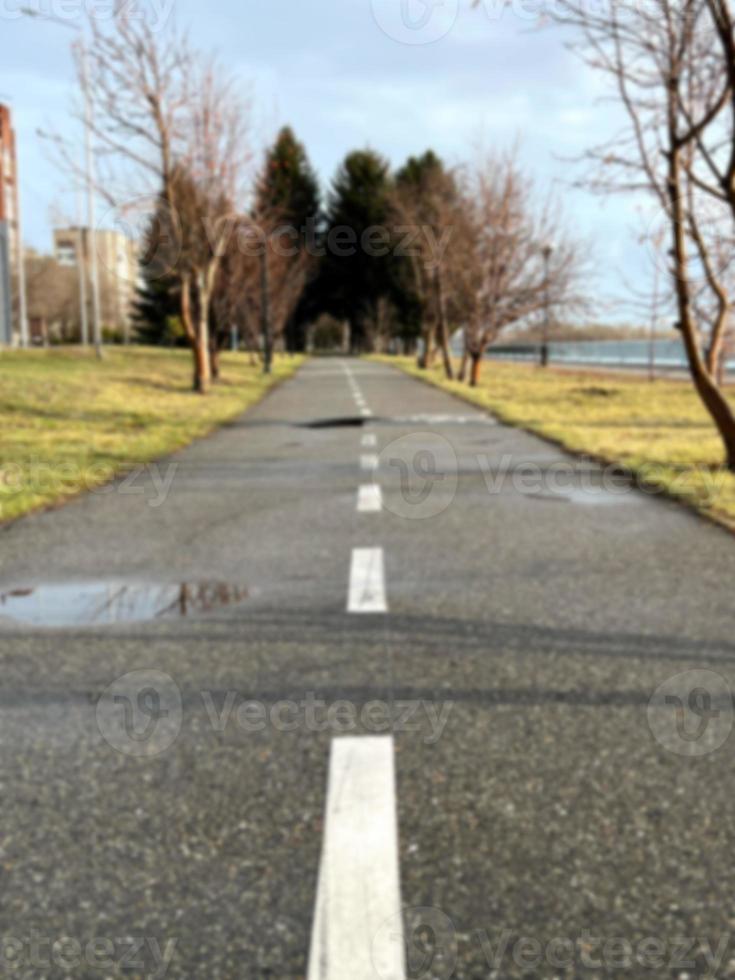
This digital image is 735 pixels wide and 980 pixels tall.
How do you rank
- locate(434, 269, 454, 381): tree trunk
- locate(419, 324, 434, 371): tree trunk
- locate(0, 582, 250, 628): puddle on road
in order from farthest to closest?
1. locate(419, 324, 434, 371): tree trunk
2. locate(434, 269, 454, 381): tree trunk
3. locate(0, 582, 250, 628): puddle on road

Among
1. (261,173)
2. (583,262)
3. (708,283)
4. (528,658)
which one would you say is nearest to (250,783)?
(528,658)

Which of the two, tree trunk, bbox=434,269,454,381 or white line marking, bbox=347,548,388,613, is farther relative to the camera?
tree trunk, bbox=434,269,454,381

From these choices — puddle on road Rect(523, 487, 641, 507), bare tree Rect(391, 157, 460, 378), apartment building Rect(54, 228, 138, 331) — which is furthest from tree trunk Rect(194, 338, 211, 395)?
apartment building Rect(54, 228, 138, 331)

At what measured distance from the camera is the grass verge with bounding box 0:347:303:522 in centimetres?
1157

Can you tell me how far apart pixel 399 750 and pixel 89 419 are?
17.5 metres

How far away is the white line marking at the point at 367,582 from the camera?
5828mm

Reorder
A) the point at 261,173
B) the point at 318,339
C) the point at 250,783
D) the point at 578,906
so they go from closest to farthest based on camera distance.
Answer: the point at 578,906 < the point at 250,783 < the point at 261,173 < the point at 318,339

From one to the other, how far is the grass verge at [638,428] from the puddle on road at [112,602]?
4.27 meters

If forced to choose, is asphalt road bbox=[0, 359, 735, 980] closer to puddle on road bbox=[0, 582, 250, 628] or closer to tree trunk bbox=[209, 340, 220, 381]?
puddle on road bbox=[0, 582, 250, 628]

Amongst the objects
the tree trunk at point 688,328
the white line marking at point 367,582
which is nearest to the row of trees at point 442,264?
the tree trunk at point 688,328

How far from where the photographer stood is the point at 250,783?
3455 mm

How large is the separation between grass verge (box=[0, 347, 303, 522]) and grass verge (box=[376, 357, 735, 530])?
18.5 feet

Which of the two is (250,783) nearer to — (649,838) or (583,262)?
(649,838)

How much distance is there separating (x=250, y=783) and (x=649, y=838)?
1.21 m
